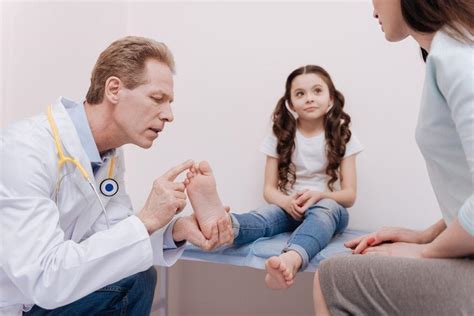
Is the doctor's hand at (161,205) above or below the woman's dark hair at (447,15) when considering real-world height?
below

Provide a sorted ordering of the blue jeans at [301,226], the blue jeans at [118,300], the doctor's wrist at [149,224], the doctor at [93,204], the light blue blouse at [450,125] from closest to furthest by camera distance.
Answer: the light blue blouse at [450,125] < the doctor at [93,204] < the doctor's wrist at [149,224] < the blue jeans at [118,300] < the blue jeans at [301,226]

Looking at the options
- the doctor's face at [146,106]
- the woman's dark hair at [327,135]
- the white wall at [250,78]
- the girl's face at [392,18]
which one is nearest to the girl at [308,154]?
the woman's dark hair at [327,135]

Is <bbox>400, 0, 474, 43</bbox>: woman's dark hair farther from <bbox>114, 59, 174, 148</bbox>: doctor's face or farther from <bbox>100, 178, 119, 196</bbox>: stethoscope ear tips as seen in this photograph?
<bbox>100, 178, 119, 196</bbox>: stethoscope ear tips

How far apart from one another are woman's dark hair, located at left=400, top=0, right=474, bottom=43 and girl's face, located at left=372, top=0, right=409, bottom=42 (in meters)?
0.04

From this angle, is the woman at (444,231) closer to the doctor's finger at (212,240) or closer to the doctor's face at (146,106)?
the doctor's finger at (212,240)

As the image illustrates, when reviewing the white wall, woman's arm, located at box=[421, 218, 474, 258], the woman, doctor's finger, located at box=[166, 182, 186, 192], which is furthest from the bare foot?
the white wall

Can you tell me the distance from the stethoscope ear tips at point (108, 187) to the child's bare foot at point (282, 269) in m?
0.44

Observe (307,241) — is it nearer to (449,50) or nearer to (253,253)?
(253,253)

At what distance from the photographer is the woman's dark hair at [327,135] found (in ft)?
6.97

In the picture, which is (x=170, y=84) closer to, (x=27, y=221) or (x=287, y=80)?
(x=27, y=221)

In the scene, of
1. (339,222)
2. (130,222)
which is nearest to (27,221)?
(130,222)

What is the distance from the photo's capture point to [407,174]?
7.35 ft

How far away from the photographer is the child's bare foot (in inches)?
54.3

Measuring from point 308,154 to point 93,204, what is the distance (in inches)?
40.2
